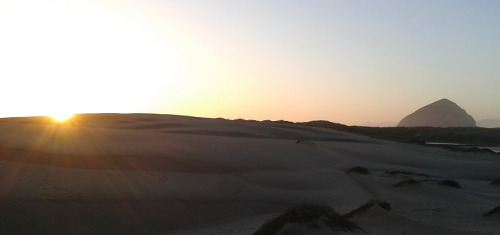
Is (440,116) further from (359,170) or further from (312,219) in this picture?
(312,219)

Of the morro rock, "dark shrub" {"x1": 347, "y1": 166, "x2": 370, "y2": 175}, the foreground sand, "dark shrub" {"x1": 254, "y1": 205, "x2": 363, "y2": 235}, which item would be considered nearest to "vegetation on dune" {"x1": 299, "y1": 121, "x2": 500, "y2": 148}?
"dark shrub" {"x1": 347, "y1": 166, "x2": 370, "y2": 175}

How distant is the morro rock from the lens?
149875mm

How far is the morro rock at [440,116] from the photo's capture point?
5901 inches

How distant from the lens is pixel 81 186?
11.8 metres

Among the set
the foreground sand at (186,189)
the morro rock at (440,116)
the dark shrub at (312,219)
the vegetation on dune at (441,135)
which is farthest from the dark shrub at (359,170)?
the morro rock at (440,116)

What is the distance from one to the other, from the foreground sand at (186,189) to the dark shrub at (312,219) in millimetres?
653

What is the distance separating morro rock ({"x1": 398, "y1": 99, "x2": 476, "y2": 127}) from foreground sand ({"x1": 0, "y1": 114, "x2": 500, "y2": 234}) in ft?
450

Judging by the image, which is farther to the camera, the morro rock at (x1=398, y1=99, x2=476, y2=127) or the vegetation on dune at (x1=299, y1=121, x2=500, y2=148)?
the morro rock at (x1=398, y1=99, x2=476, y2=127)

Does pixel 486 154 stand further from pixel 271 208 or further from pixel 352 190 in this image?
pixel 271 208

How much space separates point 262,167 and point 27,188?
9.93 meters

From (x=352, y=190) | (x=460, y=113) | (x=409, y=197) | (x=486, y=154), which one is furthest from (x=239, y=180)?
(x=460, y=113)

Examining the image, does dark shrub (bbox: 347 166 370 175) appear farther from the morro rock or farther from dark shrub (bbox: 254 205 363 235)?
the morro rock

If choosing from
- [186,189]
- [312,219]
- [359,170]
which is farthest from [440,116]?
[312,219]

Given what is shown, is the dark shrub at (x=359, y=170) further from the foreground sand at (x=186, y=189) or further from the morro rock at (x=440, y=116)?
the morro rock at (x=440, y=116)
